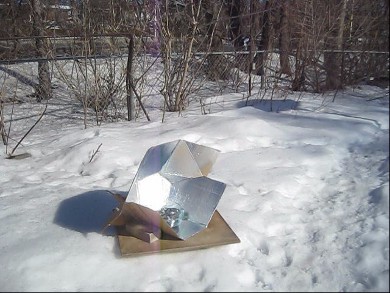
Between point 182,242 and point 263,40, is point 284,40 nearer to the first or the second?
point 263,40

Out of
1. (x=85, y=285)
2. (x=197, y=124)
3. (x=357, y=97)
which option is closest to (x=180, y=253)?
(x=85, y=285)

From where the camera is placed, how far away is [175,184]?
288 centimetres

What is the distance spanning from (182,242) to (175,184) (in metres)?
0.57

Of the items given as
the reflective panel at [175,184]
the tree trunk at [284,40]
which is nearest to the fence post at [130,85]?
the tree trunk at [284,40]

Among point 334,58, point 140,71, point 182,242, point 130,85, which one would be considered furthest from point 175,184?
point 140,71

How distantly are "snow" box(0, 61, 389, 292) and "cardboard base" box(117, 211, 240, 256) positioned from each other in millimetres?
40

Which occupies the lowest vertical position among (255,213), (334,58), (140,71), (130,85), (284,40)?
(255,213)

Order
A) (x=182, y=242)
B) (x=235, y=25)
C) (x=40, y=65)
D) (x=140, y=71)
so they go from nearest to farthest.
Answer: (x=182, y=242)
(x=140, y=71)
(x=40, y=65)
(x=235, y=25)

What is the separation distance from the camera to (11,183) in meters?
4.03

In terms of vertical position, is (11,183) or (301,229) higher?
(301,229)

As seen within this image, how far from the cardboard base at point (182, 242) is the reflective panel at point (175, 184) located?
19cm

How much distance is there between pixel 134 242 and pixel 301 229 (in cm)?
95

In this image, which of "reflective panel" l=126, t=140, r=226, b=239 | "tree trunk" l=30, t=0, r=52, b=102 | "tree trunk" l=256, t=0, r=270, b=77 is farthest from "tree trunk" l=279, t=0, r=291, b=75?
"tree trunk" l=30, t=0, r=52, b=102

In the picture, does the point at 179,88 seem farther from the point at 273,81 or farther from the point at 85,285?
the point at 85,285
